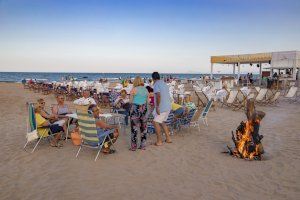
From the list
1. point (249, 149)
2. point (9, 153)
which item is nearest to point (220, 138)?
point (249, 149)

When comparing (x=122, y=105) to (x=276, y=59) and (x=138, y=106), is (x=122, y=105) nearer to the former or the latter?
(x=138, y=106)

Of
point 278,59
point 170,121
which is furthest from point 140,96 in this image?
point 278,59

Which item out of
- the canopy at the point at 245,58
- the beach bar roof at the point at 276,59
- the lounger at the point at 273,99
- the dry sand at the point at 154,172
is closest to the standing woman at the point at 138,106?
the dry sand at the point at 154,172

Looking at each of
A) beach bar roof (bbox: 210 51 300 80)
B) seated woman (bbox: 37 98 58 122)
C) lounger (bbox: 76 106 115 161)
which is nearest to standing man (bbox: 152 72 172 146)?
lounger (bbox: 76 106 115 161)

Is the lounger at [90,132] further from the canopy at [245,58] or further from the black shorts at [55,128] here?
the canopy at [245,58]

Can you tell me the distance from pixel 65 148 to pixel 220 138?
11.8 ft

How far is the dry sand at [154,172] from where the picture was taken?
408 cm

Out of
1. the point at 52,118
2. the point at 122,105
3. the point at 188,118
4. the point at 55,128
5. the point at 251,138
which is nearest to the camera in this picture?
the point at 251,138

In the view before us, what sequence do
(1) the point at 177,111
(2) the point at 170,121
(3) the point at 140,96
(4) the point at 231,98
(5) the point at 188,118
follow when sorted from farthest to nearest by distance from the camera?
(4) the point at 231,98
(5) the point at 188,118
(1) the point at 177,111
(2) the point at 170,121
(3) the point at 140,96

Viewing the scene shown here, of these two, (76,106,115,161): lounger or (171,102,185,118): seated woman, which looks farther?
(171,102,185,118): seated woman

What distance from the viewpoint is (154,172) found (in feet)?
16.0

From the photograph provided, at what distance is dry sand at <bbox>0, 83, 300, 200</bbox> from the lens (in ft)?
13.4

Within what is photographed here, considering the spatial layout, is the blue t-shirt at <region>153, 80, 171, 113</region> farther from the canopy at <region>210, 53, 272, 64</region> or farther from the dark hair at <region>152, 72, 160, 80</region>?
the canopy at <region>210, 53, 272, 64</region>

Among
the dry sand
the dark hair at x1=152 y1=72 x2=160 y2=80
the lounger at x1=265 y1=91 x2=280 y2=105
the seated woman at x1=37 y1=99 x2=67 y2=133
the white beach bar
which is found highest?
the white beach bar
